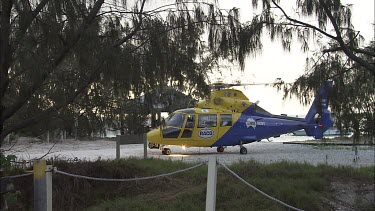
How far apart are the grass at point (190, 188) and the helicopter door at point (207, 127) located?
320 inches

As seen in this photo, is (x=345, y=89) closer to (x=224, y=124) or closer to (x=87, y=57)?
(x=87, y=57)

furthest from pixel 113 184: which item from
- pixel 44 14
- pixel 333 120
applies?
pixel 44 14

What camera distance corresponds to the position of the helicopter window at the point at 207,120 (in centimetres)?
1755

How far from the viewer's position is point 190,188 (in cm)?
782

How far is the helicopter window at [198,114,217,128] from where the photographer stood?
57.6 ft

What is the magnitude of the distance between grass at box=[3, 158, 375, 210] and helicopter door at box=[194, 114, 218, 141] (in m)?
8.12

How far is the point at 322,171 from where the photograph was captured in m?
9.17

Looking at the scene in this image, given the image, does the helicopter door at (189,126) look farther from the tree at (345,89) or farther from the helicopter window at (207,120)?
the tree at (345,89)

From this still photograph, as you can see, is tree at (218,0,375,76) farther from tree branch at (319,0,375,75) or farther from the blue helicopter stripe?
the blue helicopter stripe

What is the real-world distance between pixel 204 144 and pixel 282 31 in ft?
41.1

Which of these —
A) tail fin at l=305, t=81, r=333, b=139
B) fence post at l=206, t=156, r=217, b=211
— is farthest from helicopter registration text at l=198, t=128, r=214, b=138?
fence post at l=206, t=156, r=217, b=211

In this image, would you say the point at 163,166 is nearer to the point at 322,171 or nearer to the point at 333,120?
the point at 322,171

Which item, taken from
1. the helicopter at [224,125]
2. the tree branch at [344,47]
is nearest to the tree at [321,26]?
the tree branch at [344,47]

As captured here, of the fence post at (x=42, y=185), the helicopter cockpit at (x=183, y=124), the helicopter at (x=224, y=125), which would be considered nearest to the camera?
the fence post at (x=42, y=185)
